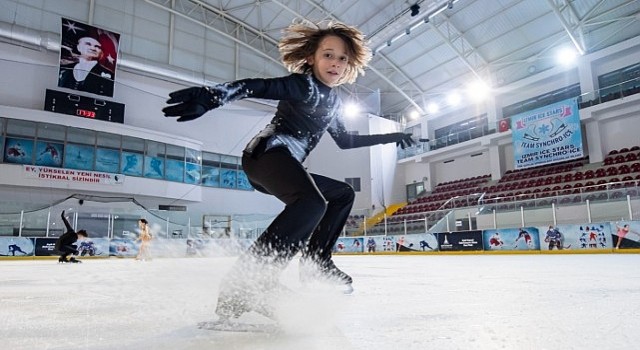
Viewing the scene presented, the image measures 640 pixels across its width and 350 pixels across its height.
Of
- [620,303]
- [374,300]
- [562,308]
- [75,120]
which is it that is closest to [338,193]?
[374,300]

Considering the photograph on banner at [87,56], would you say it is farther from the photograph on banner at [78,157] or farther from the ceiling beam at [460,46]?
the ceiling beam at [460,46]

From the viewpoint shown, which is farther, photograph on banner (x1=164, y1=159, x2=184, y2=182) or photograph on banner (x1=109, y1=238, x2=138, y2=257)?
photograph on banner (x1=164, y1=159, x2=184, y2=182)

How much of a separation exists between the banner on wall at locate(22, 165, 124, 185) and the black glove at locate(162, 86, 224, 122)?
1598 cm

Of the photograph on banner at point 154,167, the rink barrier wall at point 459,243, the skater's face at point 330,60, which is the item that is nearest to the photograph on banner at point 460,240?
the rink barrier wall at point 459,243

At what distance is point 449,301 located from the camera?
1.56 m

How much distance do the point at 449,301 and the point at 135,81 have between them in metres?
18.1

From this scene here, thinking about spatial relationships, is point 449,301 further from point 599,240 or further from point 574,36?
point 574,36

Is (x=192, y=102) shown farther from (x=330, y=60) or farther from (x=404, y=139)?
(x=404, y=139)

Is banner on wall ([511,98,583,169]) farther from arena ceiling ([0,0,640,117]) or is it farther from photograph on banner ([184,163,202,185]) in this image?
photograph on banner ([184,163,202,185])

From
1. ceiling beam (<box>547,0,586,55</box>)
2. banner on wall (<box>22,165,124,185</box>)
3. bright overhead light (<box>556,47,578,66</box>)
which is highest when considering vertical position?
ceiling beam (<box>547,0,586,55</box>)

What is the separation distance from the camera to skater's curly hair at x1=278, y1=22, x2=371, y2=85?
1860 mm

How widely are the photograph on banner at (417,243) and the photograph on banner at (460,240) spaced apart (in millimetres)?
189

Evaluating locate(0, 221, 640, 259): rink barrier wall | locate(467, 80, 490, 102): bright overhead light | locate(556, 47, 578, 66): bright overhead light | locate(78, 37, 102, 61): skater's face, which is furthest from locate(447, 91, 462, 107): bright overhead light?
Result: locate(78, 37, 102, 61): skater's face

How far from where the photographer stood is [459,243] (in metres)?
10.5
